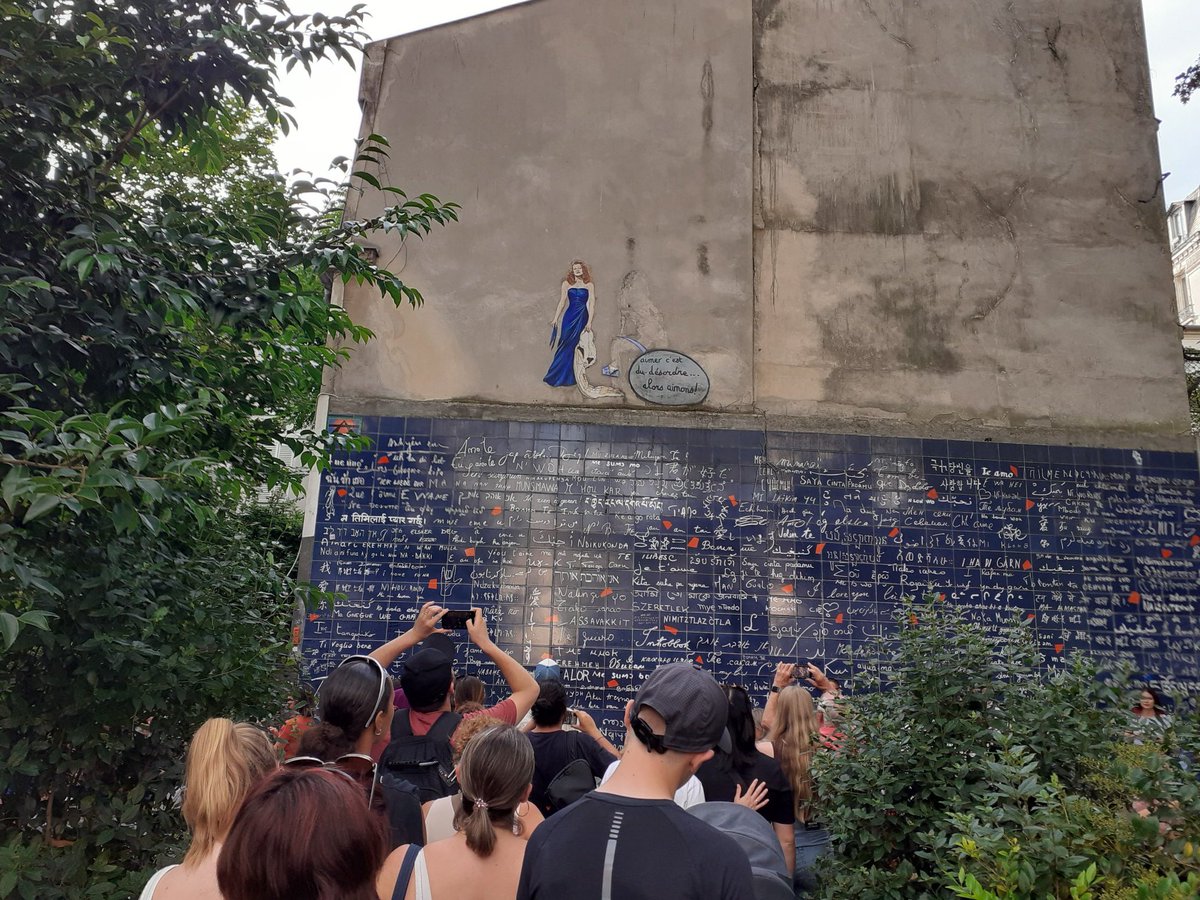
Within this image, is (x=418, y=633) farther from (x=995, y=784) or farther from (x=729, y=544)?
(x=729, y=544)

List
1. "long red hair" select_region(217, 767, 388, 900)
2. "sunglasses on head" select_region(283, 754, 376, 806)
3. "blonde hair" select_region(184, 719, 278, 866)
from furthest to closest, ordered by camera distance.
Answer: "sunglasses on head" select_region(283, 754, 376, 806) < "blonde hair" select_region(184, 719, 278, 866) < "long red hair" select_region(217, 767, 388, 900)

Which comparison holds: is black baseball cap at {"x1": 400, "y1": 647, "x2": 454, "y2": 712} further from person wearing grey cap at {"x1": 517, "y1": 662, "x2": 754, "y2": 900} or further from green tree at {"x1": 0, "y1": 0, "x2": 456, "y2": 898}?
person wearing grey cap at {"x1": 517, "y1": 662, "x2": 754, "y2": 900}

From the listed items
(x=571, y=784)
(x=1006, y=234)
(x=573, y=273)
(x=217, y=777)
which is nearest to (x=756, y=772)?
(x=571, y=784)

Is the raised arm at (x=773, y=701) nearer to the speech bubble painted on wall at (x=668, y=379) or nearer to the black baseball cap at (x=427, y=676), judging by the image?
the black baseball cap at (x=427, y=676)

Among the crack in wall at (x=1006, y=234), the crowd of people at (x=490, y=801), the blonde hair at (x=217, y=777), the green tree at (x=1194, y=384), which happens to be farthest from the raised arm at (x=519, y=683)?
the green tree at (x=1194, y=384)

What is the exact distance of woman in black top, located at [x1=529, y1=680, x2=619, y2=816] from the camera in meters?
3.68

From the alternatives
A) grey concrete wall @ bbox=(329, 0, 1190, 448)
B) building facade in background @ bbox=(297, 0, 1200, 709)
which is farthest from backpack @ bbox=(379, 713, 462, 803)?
grey concrete wall @ bbox=(329, 0, 1190, 448)

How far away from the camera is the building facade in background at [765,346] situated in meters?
7.16

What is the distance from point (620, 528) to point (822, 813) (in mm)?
3968

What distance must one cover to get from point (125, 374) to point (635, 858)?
2.77 m

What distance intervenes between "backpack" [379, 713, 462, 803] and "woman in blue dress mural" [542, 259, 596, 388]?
182 inches

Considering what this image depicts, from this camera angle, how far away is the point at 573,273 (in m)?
7.75

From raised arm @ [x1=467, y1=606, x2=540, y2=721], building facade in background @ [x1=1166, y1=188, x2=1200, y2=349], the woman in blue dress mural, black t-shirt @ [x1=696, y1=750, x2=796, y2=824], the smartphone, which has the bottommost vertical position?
black t-shirt @ [x1=696, y1=750, x2=796, y2=824]

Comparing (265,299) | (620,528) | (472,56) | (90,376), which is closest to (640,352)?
(620,528)
